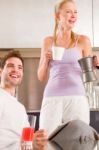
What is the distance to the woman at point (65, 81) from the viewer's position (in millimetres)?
1917

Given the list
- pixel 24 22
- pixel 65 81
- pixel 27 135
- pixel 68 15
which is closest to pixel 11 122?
pixel 27 135

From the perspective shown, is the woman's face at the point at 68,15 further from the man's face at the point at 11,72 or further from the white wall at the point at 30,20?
the white wall at the point at 30,20

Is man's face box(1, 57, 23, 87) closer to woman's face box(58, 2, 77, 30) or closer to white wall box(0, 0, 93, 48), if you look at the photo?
woman's face box(58, 2, 77, 30)

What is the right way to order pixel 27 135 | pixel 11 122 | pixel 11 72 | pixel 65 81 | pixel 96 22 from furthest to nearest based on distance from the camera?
pixel 96 22 → pixel 65 81 → pixel 11 72 → pixel 11 122 → pixel 27 135

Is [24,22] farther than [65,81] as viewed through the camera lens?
Yes

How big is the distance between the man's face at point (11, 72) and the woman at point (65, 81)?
25 centimetres

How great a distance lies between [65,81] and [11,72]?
0.35m

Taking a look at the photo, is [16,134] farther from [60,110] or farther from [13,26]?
[13,26]

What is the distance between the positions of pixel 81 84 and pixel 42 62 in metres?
0.25

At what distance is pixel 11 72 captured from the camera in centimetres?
172

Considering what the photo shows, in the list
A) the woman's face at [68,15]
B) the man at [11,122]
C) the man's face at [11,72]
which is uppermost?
the woman's face at [68,15]

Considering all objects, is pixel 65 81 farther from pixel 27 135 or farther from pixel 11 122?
pixel 27 135

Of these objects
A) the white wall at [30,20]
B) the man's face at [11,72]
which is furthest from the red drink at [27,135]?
the white wall at [30,20]

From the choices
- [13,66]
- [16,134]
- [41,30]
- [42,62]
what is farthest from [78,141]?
[41,30]
